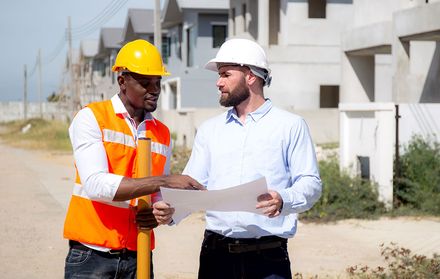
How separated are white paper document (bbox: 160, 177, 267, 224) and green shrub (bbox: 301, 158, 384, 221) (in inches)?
317

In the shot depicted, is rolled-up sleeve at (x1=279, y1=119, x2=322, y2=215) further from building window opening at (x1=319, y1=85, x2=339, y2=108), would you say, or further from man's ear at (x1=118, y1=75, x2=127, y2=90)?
building window opening at (x1=319, y1=85, x2=339, y2=108)

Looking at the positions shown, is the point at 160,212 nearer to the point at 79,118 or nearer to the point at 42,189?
the point at 79,118

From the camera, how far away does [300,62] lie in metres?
26.8

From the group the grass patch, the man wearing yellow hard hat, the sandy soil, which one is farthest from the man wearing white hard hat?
the grass patch

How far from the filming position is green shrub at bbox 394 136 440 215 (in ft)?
39.0

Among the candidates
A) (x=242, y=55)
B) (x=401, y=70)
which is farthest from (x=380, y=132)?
(x=242, y=55)

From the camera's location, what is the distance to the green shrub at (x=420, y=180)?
11.9 metres

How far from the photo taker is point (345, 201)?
38.9ft

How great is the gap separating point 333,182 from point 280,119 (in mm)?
8195

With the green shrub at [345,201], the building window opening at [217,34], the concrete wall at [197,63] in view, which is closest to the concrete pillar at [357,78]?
the green shrub at [345,201]

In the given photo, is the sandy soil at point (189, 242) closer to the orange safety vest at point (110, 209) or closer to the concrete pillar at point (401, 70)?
the orange safety vest at point (110, 209)

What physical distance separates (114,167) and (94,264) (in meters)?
0.51

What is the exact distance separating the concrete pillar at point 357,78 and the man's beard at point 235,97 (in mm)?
18300

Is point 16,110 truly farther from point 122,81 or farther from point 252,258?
point 252,258
